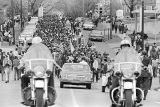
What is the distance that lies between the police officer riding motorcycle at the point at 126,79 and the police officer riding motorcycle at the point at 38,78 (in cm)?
151

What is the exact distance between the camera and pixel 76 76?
30.8m

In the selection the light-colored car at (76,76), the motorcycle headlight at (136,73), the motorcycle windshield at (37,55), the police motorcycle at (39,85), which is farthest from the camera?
the light-colored car at (76,76)

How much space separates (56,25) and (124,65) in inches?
2108

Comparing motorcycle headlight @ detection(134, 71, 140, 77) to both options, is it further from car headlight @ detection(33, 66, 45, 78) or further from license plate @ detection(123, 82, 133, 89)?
car headlight @ detection(33, 66, 45, 78)

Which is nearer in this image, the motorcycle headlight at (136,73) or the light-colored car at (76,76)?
the motorcycle headlight at (136,73)

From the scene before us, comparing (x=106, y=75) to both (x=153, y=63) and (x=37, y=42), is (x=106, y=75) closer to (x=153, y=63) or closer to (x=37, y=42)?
(x=153, y=63)

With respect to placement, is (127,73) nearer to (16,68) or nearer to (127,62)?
(127,62)

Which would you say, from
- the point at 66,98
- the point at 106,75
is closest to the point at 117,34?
the point at 106,75

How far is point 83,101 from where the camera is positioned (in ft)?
73.4

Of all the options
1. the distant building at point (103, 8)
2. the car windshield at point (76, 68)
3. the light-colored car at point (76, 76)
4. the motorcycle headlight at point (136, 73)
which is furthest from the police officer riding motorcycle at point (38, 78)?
the distant building at point (103, 8)

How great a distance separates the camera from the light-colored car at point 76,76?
30.6m

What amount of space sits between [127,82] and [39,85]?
80.0 inches

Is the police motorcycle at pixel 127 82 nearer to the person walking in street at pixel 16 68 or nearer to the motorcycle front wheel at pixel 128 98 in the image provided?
the motorcycle front wheel at pixel 128 98

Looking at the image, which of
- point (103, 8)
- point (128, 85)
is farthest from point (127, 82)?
point (103, 8)
